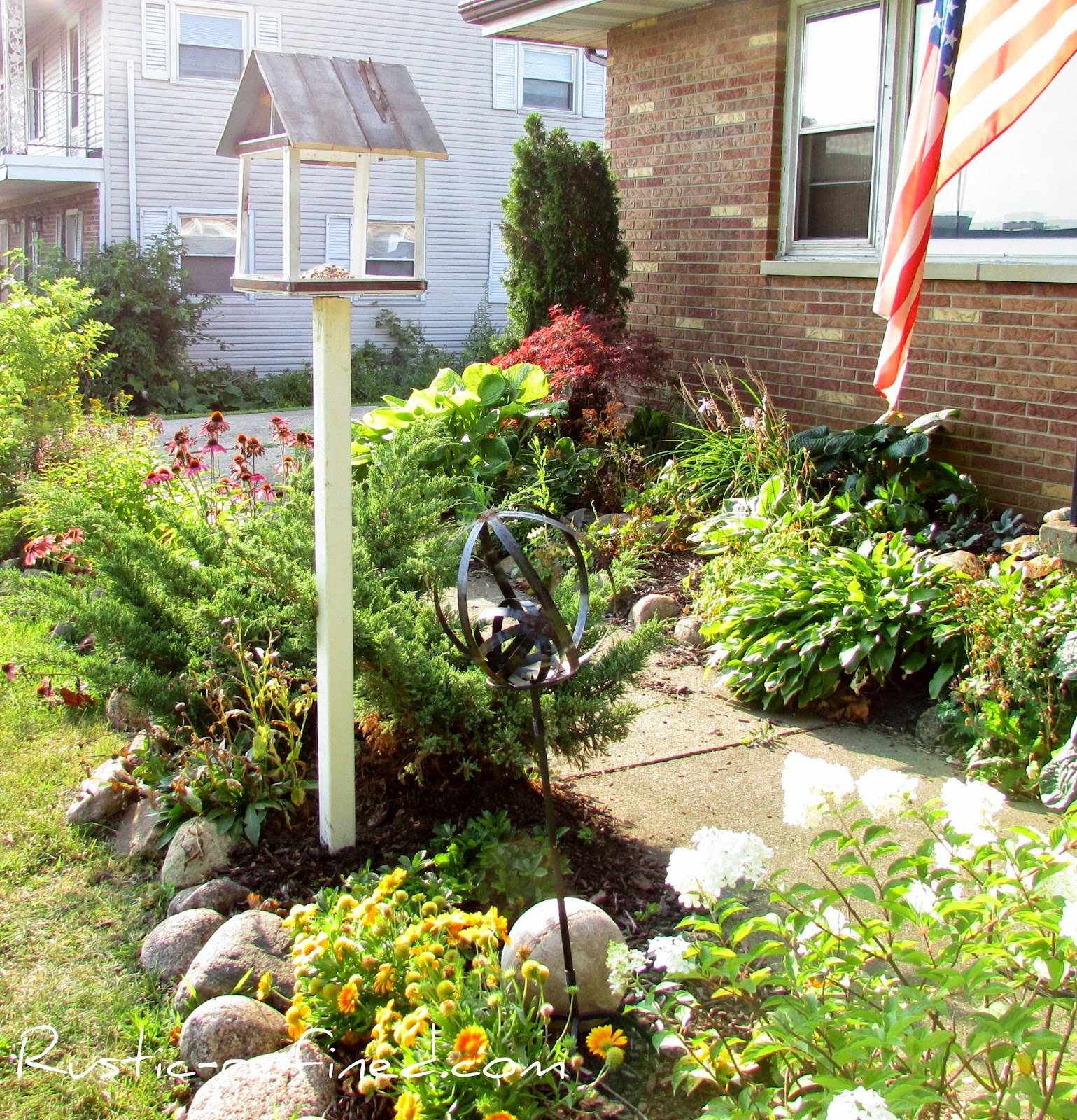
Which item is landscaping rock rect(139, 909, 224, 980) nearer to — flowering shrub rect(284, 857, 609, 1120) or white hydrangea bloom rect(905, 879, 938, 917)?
flowering shrub rect(284, 857, 609, 1120)

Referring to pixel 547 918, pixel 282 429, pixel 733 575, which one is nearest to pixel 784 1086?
pixel 547 918

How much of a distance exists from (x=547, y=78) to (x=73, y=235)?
856 centimetres

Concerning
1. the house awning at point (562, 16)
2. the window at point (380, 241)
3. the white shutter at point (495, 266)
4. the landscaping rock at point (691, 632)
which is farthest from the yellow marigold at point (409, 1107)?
the white shutter at point (495, 266)

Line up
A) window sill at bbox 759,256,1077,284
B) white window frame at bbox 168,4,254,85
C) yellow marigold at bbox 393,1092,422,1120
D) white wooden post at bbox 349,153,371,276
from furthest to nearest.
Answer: white window frame at bbox 168,4,254,85, window sill at bbox 759,256,1077,284, white wooden post at bbox 349,153,371,276, yellow marigold at bbox 393,1092,422,1120

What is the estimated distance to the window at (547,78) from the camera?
19500 millimetres

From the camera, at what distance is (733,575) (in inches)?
205

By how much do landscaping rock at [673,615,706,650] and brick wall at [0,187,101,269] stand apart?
46.0 feet

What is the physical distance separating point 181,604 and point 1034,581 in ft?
10.1

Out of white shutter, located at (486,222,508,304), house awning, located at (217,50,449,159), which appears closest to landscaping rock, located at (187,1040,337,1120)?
house awning, located at (217,50,449,159)

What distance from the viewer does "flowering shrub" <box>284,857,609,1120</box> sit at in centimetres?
215

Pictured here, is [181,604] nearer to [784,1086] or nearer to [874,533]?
[784,1086]

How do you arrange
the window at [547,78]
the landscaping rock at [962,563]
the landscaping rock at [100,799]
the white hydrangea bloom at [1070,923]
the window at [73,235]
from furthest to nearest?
1. the window at [547,78]
2. the window at [73,235]
3. the landscaping rock at [962,563]
4. the landscaping rock at [100,799]
5. the white hydrangea bloom at [1070,923]

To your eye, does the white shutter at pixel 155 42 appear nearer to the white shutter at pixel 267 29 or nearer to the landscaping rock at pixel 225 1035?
the white shutter at pixel 267 29

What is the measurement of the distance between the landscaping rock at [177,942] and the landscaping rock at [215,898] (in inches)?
4.1
